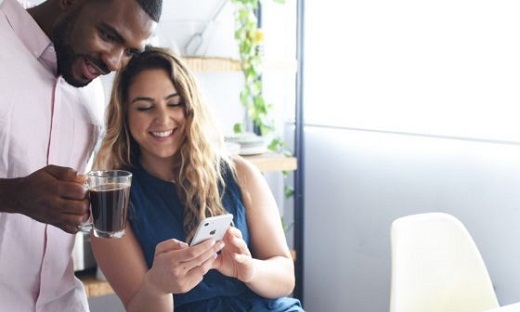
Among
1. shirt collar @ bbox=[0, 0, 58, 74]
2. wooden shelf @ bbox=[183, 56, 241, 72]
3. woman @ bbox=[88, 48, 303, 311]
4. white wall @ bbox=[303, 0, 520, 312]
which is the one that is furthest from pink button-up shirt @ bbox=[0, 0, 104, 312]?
white wall @ bbox=[303, 0, 520, 312]

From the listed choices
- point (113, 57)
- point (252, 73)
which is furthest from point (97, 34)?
point (252, 73)

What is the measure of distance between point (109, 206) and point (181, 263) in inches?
9.7

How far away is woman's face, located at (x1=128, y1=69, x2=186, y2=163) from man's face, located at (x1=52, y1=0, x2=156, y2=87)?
1.29ft

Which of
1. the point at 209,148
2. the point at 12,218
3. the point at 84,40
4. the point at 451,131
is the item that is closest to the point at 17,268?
the point at 12,218

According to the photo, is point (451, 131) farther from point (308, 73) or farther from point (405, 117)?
point (308, 73)

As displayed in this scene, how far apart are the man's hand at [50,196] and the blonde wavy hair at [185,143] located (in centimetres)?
59

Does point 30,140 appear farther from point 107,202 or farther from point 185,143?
point 185,143

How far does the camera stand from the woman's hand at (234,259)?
4.66ft

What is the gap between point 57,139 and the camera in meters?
1.27

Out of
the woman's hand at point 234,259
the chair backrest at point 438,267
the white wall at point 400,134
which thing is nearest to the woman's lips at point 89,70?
the woman's hand at point 234,259

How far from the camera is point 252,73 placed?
2494 mm

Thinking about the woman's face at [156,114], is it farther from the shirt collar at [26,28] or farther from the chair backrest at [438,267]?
the chair backrest at [438,267]

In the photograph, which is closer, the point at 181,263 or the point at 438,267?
the point at 181,263

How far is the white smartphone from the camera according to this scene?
121cm
